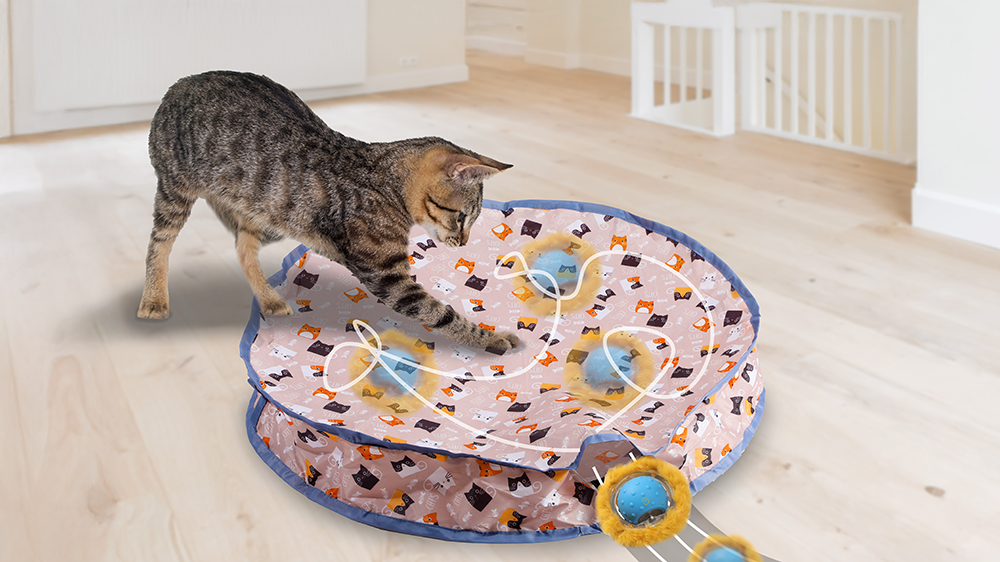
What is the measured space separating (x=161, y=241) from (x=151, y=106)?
7.82ft

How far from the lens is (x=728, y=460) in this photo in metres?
1.23

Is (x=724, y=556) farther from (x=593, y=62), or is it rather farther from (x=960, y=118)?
(x=593, y=62)

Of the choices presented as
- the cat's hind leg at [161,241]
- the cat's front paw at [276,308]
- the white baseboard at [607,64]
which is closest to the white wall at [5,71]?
the cat's hind leg at [161,241]

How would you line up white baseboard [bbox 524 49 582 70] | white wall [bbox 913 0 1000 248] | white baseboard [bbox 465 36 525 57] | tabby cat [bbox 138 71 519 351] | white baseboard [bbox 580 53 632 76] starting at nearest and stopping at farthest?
1. tabby cat [bbox 138 71 519 351]
2. white wall [bbox 913 0 1000 248]
3. white baseboard [bbox 580 53 632 76]
4. white baseboard [bbox 524 49 582 70]
5. white baseboard [bbox 465 36 525 57]

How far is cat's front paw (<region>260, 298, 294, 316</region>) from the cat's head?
0.35 meters

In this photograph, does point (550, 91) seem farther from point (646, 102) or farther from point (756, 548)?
point (756, 548)

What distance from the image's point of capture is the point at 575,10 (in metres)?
5.15

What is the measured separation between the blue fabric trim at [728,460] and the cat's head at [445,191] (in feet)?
2.01

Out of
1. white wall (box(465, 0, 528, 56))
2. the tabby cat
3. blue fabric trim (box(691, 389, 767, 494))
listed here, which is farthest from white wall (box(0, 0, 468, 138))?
blue fabric trim (box(691, 389, 767, 494))

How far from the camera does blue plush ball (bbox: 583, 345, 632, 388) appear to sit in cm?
145

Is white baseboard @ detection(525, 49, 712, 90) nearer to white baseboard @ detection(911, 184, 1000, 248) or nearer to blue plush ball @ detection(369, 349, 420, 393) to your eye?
white baseboard @ detection(911, 184, 1000, 248)

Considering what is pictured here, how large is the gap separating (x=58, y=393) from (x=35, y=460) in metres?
0.22

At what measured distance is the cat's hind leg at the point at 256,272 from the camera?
1.63 m

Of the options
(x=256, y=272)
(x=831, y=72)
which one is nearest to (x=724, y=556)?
(x=256, y=272)
